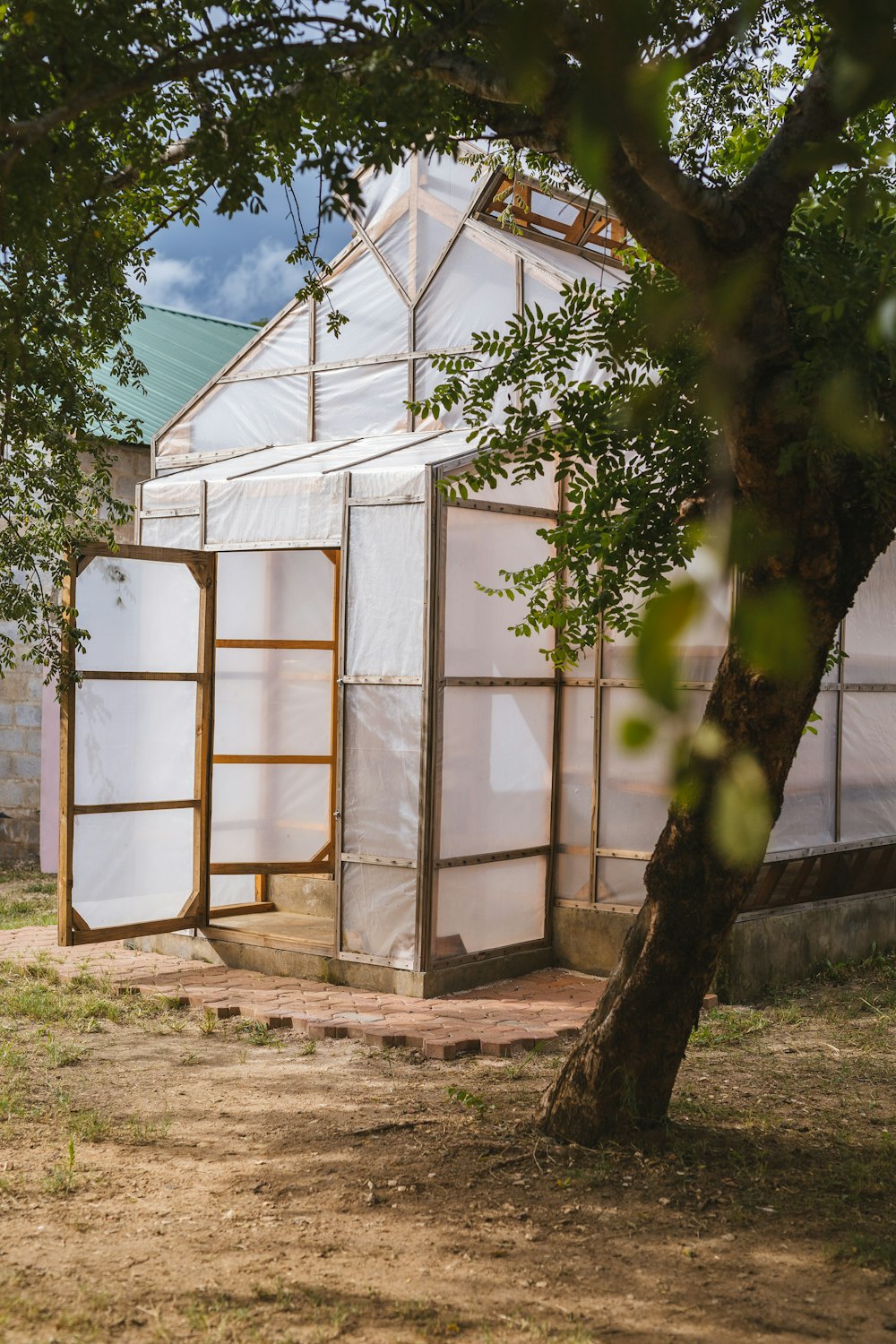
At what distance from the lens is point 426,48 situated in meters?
3.48

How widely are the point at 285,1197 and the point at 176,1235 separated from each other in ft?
1.44

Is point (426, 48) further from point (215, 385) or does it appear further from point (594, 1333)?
point (215, 385)

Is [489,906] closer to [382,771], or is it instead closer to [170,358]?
[382,771]

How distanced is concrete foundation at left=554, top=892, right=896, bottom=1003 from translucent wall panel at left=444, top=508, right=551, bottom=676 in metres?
1.53

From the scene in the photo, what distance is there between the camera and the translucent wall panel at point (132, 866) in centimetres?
793

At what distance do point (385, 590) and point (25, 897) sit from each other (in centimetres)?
484

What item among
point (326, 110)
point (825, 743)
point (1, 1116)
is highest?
point (326, 110)

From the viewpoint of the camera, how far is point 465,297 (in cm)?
860

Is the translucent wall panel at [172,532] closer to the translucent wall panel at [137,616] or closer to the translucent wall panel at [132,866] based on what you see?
the translucent wall panel at [137,616]

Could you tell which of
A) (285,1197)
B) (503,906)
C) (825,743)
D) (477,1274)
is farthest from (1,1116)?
(825,743)

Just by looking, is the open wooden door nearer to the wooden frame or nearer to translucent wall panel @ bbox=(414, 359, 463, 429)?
the wooden frame

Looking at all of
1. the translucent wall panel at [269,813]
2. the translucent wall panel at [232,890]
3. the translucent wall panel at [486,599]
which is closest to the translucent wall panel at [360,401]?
the translucent wall panel at [486,599]

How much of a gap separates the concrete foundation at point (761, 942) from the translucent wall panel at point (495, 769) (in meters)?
0.61

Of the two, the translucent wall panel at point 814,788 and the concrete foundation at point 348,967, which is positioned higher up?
the translucent wall panel at point 814,788
